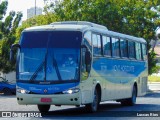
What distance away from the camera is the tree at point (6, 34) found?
45656 mm

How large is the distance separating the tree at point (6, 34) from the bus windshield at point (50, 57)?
24.5m

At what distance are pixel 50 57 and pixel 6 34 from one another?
27.8 meters

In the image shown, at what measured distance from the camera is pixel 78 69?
19984 mm

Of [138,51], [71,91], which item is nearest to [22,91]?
[71,91]

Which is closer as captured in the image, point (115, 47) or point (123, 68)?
point (115, 47)

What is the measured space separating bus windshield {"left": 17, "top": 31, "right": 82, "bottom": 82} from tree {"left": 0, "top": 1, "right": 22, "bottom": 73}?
24.5 meters

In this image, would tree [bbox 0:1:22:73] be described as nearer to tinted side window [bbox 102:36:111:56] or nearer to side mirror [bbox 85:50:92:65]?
tinted side window [bbox 102:36:111:56]

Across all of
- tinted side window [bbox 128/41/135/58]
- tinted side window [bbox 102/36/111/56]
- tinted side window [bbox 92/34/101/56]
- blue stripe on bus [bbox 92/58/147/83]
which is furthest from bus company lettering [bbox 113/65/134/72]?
tinted side window [bbox 92/34/101/56]

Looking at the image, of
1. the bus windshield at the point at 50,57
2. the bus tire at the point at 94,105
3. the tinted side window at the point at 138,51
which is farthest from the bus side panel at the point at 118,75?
the bus windshield at the point at 50,57

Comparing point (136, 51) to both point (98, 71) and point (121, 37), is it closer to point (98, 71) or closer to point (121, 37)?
point (121, 37)

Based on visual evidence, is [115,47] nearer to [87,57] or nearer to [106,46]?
[106,46]

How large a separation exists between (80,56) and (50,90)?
63.2 inches

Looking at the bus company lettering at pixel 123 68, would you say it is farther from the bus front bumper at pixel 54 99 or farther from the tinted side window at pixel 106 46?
the bus front bumper at pixel 54 99

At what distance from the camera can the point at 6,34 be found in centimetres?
4738
